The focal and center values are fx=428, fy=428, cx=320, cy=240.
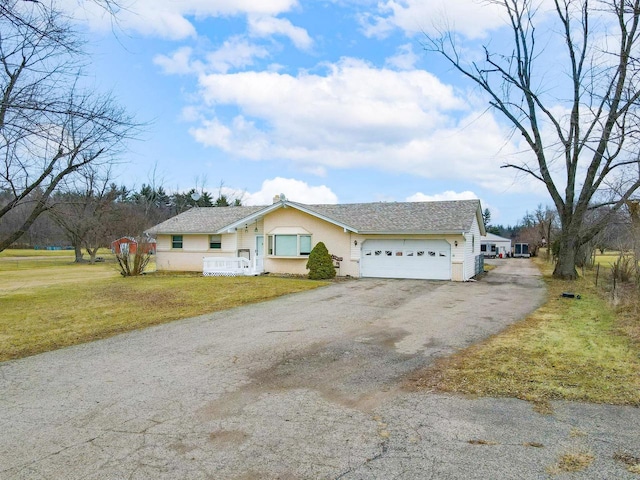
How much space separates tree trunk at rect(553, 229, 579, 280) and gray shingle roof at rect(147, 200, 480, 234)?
4.36 metres

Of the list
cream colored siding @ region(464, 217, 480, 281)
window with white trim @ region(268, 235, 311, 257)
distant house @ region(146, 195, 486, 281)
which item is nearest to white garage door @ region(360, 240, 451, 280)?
distant house @ region(146, 195, 486, 281)

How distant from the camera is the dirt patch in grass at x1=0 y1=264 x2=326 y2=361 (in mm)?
8812

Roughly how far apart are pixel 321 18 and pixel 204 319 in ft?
31.0

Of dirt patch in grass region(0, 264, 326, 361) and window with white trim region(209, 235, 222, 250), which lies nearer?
dirt patch in grass region(0, 264, 326, 361)

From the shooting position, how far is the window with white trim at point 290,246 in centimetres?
2208

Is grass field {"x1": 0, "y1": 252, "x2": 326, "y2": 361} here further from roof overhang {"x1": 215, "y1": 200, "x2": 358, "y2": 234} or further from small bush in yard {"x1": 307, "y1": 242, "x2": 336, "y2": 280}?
roof overhang {"x1": 215, "y1": 200, "x2": 358, "y2": 234}

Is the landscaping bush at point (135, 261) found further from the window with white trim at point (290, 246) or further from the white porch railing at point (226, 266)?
the window with white trim at point (290, 246)

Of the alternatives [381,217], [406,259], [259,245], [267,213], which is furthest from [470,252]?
[259,245]

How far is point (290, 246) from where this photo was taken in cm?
2230

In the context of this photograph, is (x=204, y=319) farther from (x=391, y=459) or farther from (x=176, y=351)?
(x=391, y=459)

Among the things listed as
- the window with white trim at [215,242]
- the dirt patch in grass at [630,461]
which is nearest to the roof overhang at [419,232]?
the window with white trim at [215,242]

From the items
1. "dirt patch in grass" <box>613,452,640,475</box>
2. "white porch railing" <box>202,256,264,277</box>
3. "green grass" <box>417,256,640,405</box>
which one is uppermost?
"white porch railing" <box>202,256,264,277</box>

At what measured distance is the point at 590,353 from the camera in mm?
6871

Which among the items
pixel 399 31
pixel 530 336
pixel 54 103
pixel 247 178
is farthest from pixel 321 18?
pixel 247 178
